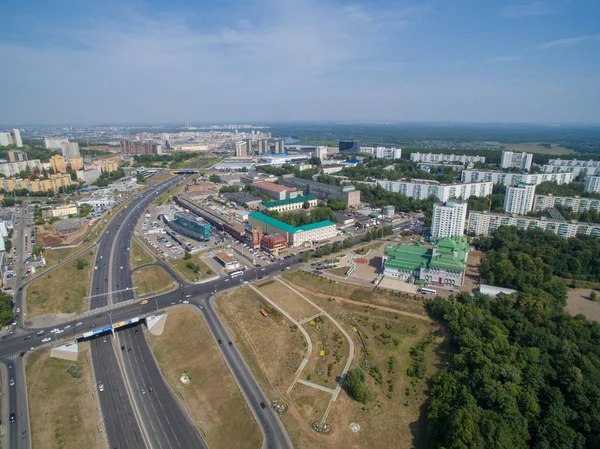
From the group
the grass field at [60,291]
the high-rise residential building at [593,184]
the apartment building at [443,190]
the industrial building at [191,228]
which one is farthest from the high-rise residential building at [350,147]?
the grass field at [60,291]

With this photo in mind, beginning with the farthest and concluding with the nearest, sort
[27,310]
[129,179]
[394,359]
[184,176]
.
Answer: [184,176]
[129,179]
[27,310]
[394,359]

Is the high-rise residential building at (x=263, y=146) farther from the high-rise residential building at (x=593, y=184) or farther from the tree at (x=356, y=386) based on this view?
the tree at (x=356, y=386)

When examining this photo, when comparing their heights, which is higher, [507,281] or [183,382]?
[507,281]

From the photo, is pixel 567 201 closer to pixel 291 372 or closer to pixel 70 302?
pixel 291 372

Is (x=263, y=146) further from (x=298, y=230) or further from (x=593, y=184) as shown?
(x=593, y=184)

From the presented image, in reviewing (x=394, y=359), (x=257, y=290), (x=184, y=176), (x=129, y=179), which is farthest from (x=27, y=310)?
(x=184, y=176)

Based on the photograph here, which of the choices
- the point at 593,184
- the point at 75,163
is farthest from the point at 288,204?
the point at 75,163
